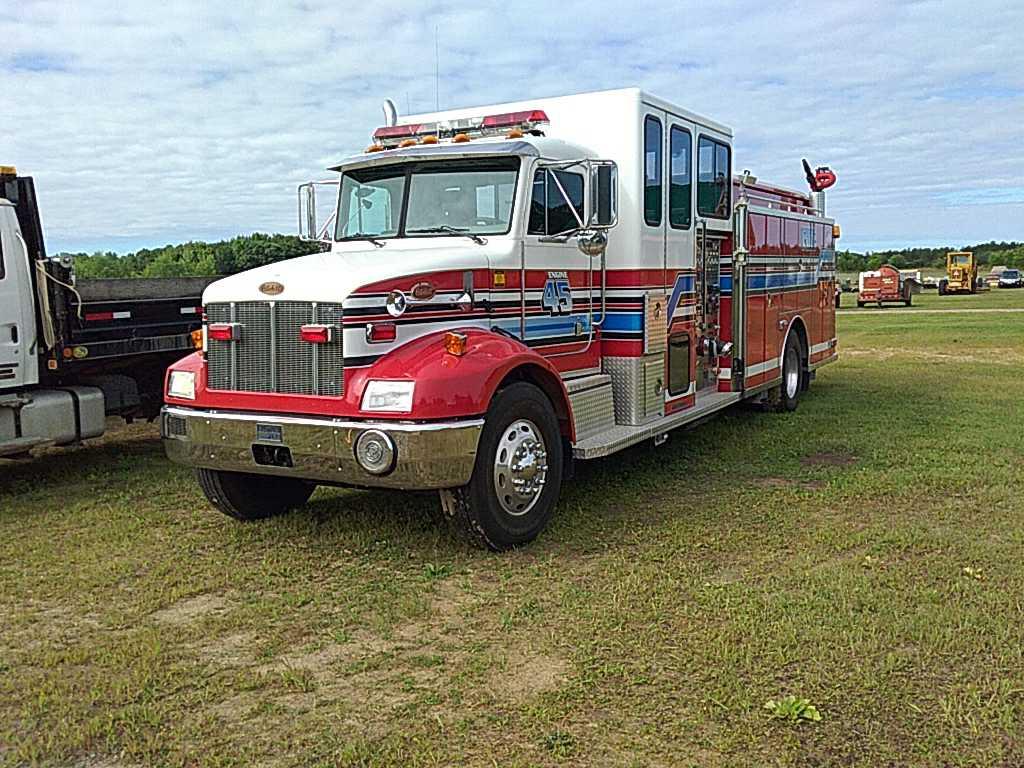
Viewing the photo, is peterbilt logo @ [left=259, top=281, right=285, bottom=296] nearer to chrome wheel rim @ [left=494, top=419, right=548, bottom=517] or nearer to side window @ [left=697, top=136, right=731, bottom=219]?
chrome wheel rim @ [left=494, top=419, right=548, bottom=517]

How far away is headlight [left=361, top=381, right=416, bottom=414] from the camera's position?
5.85 metres

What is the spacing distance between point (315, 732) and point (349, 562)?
2298 mm

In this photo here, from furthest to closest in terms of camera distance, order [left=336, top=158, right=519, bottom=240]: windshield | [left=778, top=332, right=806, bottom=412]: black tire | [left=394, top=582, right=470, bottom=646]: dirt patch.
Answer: [left=778, top=332, right=806, bottom=412]: black tire, [left=336, top=158, right=519, bottom=240]: windshield, [left=394, top=582, right=470, bottom=646]: dirt patch

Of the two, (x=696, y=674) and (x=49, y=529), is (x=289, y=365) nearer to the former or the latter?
(x=49, y=529)

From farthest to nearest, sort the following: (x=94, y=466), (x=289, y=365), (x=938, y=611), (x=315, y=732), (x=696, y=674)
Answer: (x=94, y=466) → (x=289, y=365) → (x=938, y=611) → (x=696, y=674) → (x=315, y=732)

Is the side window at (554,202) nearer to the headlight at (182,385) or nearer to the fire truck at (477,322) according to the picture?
the fire truck at (477,322)

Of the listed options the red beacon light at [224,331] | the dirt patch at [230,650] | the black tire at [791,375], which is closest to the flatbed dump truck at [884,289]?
the black tire at [791,375]

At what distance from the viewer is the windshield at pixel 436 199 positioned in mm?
7160

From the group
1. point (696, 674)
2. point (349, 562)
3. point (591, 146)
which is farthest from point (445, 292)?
point (696, 674)

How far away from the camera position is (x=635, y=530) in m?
6.96

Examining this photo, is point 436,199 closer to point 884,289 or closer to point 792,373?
point 792,373

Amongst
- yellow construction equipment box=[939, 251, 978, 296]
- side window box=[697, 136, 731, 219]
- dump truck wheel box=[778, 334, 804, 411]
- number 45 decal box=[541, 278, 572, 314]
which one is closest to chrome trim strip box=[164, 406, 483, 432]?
number 45 decal box=[541, 278, 572, 314]

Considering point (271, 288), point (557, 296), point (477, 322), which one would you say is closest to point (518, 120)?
point (557, 296)

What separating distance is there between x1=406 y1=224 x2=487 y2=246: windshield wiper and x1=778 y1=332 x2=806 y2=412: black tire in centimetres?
595
